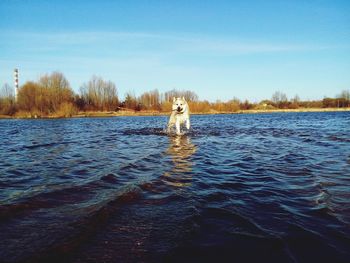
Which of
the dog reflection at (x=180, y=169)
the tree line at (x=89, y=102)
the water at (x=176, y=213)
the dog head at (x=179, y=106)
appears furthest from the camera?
the tree line at (x=89, y=102)

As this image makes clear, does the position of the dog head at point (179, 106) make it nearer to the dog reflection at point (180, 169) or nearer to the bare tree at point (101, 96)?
the dog reflection at point (180, 169)

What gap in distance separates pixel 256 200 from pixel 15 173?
20.8 ft

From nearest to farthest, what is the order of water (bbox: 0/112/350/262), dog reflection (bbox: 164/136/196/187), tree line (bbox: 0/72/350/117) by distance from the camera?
water (bbox: 0/112/350/262), dog reflection (bbox: 164/136/196/187), tree line (bbox: 0/72/350/117)

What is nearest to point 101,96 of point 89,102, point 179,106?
point 89,102

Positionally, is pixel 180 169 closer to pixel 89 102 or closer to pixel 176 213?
pixel 176 213

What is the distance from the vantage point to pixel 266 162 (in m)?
8.84

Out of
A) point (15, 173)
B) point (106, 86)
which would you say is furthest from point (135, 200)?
point (106, 86)

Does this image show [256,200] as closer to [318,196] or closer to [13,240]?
[318,196]

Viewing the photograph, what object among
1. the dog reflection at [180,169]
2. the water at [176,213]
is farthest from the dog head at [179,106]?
the water at [176,213]

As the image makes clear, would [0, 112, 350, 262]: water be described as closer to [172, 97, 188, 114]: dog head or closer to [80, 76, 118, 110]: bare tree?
[172, 97, 188, 114]: dog head

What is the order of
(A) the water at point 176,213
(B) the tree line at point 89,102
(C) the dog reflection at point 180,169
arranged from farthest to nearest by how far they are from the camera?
(B) the tree line at point 89,102
(C) the dog reflection at point 180,169
(A) the water at point 176,213

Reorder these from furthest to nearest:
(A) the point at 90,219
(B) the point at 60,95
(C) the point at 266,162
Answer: (B) the point at 60,95, (C) the point at 266,162, (A) the point at 90,219

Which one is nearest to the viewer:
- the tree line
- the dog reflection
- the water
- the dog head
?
the water

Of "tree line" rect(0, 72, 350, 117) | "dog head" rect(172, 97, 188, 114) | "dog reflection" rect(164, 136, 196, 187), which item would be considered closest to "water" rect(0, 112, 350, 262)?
"dog reflection" rect(164, 136, 196, 187)
